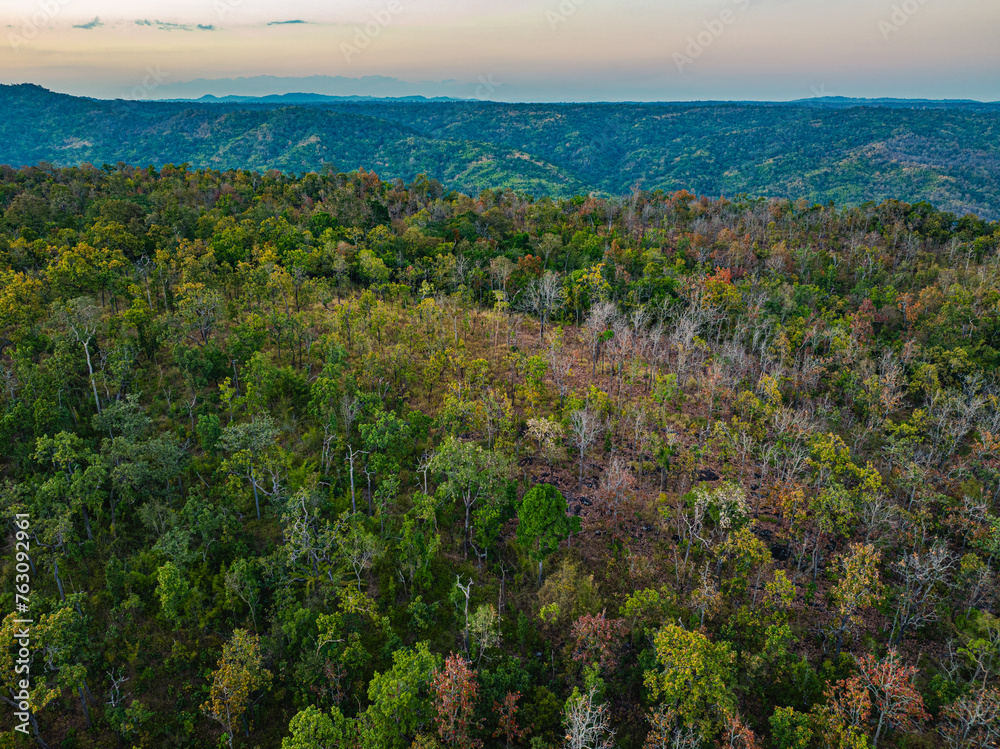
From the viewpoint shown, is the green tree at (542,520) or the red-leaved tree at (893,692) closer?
the red-leaved tree at (893,692)

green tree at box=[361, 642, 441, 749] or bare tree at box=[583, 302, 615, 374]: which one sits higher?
bare tree at box=[583, 302, 615, 374]

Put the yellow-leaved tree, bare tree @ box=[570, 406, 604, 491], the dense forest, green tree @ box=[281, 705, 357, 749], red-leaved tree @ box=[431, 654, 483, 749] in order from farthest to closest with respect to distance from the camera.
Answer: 1. bare tree @ box=[570, 406, 604, 491]
2. the dense forest
3. the yellow-leaved tree
4. red-leaved tree @ box=[431, 654, 483, 749]
5. green tree @ box=[281, 705, 357, 749]

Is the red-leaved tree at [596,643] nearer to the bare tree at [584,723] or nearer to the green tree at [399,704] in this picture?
the bare tree at [584,723]

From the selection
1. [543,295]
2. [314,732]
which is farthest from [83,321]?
[543,295]

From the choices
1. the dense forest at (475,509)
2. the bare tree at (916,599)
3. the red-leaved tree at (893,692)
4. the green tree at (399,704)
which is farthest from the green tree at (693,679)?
the bare tree at (916,599)

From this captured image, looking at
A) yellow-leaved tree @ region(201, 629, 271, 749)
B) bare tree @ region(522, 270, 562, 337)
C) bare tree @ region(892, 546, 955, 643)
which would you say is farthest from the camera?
bare tree @ region(522, 270, 562, 337)

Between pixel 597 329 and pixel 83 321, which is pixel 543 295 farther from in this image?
pixel 83 321

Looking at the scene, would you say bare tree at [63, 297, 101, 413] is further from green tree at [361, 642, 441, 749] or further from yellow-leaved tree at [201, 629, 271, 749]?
green tree at [361, 642, 441, 749]

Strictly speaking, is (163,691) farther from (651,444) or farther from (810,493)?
(810,493)

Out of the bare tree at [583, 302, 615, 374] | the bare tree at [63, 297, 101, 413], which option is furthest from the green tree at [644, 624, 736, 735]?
the bare tree at [63, 297, 101, 413]
